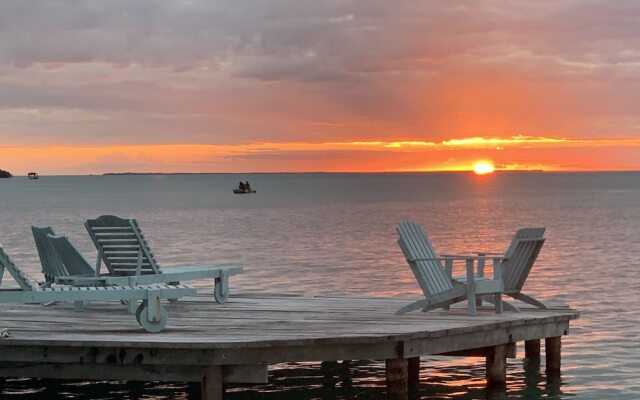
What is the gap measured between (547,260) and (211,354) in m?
28.2

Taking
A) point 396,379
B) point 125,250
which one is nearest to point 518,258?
point 396,379

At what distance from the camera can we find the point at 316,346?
10391mm

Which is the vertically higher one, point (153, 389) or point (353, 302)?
point (353, 302)

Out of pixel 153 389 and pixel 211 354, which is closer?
pixel 211 354

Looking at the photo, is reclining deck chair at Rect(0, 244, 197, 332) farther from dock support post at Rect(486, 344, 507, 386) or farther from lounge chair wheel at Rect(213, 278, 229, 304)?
dock support post at Rect(486, 344, 507, 386)

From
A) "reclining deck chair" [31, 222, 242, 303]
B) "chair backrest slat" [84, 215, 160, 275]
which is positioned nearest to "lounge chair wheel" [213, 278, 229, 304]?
"reclining deck chair" [31, 222, 242, 303]

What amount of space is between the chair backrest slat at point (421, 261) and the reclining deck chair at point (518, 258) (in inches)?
8.4

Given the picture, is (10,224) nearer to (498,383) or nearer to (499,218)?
(499,218)

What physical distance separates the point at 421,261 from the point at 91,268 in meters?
3.78

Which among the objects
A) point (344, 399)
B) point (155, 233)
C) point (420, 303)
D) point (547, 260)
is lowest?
point (344, 399)

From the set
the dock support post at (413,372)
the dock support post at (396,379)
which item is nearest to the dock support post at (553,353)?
the dock support post at (413,372)

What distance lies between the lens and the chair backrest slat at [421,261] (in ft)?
39.7

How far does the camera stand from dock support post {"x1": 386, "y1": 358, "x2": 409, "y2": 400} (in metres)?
11.0

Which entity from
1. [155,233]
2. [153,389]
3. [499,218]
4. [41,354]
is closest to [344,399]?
[153,389]
